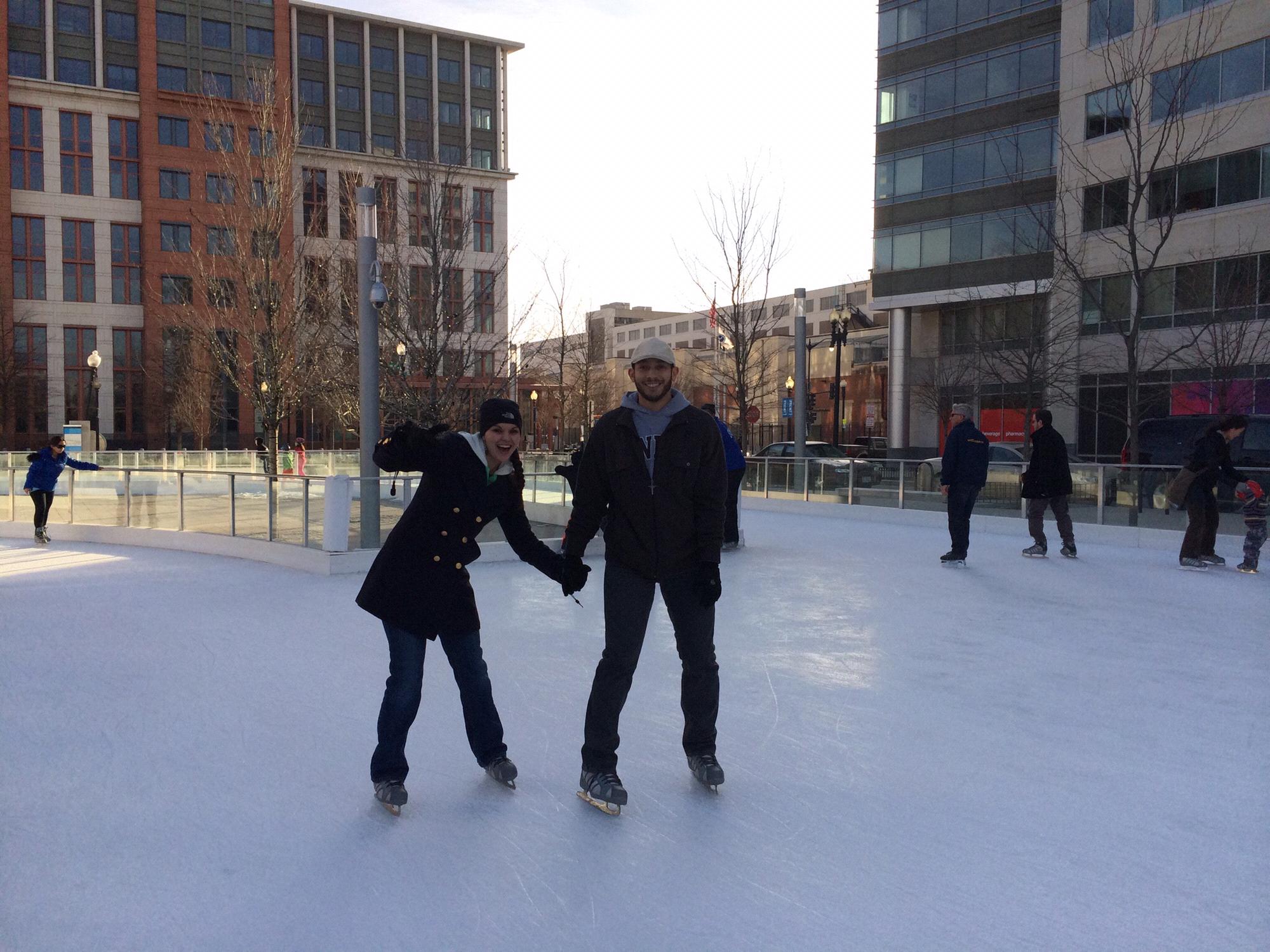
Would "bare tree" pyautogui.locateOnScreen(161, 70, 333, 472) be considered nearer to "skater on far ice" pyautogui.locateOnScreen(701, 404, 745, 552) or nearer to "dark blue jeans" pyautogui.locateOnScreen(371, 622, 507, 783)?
"skater on far ice" pyautogui.locateOnScreen(701, 404, 745, 552)

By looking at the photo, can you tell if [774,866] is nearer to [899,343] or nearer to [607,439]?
[607,439]

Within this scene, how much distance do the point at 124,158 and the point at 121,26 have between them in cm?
678

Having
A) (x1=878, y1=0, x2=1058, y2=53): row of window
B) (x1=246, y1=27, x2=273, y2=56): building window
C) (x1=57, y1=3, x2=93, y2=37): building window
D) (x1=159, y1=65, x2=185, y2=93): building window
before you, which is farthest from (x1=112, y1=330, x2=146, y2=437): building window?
(x1=878, y1=0, x2=1058, y2=53): row of window

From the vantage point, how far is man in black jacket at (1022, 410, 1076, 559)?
37.0 ft

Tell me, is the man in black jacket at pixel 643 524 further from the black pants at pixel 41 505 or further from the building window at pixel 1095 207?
the building window at pixel 1095 207

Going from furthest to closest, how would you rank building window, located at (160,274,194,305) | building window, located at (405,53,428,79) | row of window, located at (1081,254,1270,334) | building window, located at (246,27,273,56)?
1. building window, located at (405,53,428,79)
2. building window, located at (246,27,273,56)
3. building window, located at (160,274,194,305)
4. row of window, located at (1081,254,1270,334)

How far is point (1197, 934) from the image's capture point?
111 inches

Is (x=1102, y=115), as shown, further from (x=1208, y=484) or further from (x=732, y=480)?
(x=732, y=480)

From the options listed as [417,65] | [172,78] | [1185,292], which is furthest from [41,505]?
[417,65]

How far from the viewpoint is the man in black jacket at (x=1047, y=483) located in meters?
11.3

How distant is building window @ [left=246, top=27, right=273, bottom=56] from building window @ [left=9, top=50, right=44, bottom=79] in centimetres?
1008

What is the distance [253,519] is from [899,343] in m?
31.6

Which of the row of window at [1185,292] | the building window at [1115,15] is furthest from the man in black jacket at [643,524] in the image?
the building window at [1115,15]

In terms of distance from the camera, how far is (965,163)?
35.8 metres
